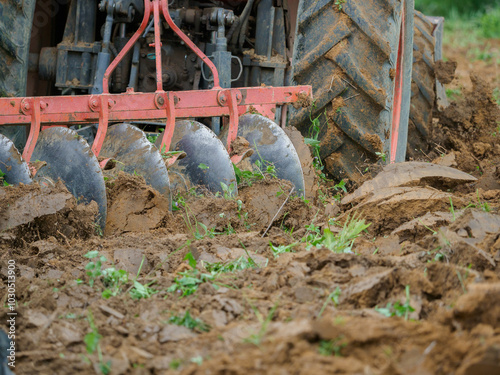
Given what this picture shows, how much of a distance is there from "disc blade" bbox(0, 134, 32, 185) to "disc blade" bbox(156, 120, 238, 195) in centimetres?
76

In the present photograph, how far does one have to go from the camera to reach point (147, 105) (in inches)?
121

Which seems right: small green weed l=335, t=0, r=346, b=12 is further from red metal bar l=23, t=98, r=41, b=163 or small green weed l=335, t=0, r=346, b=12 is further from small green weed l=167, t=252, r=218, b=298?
small green weed l=167, t=252, r=218, b=298

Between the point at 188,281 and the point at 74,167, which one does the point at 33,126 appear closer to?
the point at 74,167

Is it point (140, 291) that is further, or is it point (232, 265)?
point (232, 265)

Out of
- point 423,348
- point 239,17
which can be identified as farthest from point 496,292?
point 239,17

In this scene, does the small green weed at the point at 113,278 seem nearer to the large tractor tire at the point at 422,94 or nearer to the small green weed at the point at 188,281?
the small green weed at the point at 188,281

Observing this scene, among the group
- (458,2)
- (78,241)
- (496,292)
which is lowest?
(78,241)

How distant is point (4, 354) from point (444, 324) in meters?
1.13

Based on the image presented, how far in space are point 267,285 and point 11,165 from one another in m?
1.31

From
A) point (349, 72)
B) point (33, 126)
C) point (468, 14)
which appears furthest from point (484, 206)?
point (468, 14)

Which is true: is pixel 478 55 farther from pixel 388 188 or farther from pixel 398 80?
pixel 388 188

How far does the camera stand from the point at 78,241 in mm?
2578

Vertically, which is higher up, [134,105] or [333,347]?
[134,105]

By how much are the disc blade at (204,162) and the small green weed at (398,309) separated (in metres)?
1.38
